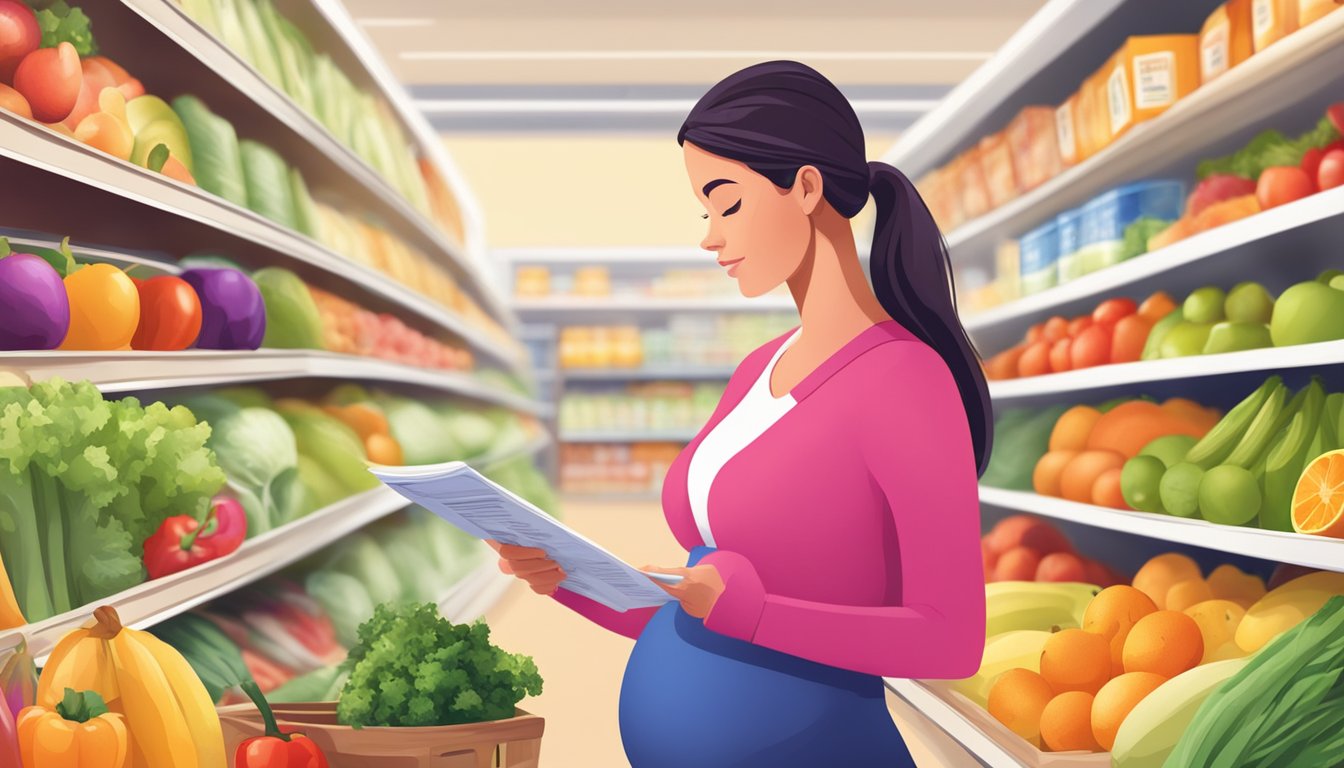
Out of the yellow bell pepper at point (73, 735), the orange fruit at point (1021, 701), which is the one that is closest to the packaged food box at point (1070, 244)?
the orange fruit at point (1021, 701)

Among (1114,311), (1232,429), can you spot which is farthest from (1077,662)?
(1114,311)

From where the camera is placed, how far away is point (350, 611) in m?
3.44

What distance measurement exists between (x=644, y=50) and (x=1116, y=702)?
23.4 feet

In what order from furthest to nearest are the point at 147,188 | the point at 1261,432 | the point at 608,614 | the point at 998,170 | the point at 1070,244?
the point at 998,170, the point at 1070,244, the point at 1261,432, the point at 147,188, the point at 608,614

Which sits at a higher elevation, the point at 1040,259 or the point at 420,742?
the point at 1040,259

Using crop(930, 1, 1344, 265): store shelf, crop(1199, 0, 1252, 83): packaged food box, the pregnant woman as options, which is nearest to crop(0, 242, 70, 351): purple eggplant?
the pregnant woman

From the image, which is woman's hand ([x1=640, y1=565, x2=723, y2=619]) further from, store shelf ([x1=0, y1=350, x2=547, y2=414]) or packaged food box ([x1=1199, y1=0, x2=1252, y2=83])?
packaged food box ([x1=1199, y1=0, x2=1252, y2=83])

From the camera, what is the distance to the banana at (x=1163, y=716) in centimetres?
207

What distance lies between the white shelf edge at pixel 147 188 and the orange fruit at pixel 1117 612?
89.1 inches

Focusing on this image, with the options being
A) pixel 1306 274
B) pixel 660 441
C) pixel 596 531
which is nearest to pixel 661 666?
pixel 1306 274

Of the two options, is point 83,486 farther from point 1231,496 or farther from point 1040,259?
point 1040,259

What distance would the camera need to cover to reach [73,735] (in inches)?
55.5

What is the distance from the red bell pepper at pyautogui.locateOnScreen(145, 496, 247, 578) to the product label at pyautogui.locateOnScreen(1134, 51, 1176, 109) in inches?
104

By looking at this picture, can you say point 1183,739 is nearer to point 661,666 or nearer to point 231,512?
point 661,666
